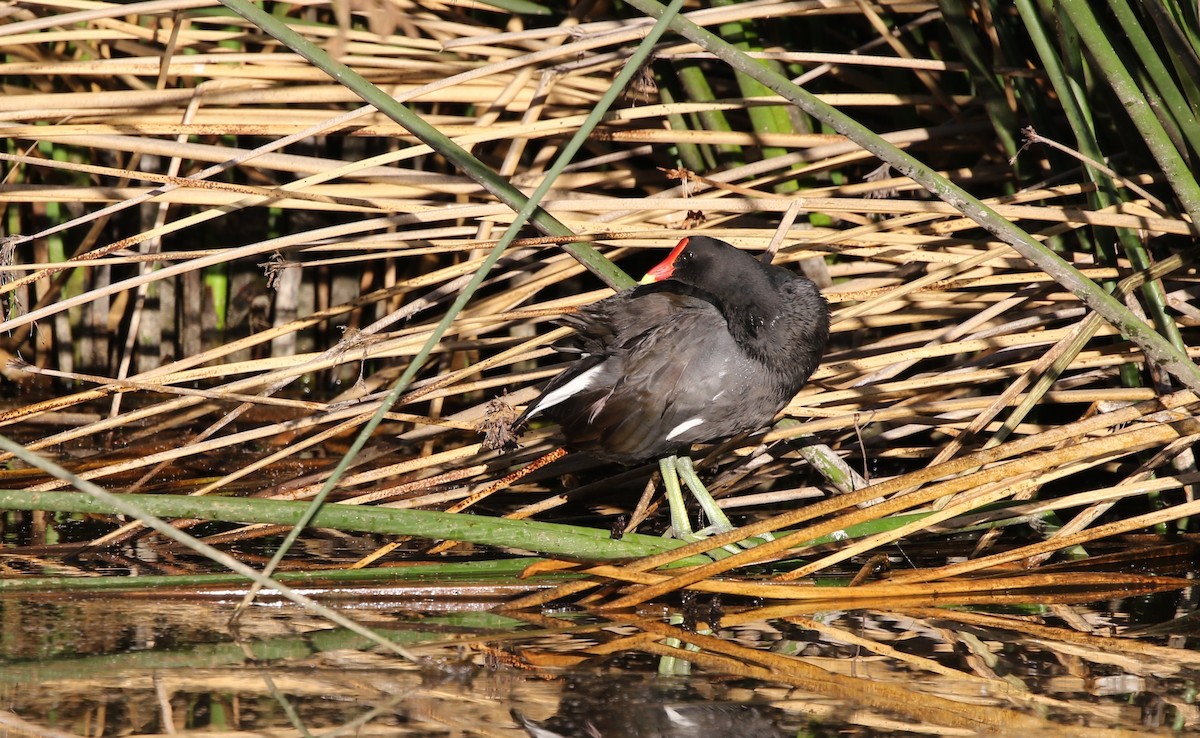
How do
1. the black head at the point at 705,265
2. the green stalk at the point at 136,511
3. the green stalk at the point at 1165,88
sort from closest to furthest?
1. the green stalk at the point at 136,511
2. the green stalk at the point at 1165,88
3. the black head at the point at 705,265

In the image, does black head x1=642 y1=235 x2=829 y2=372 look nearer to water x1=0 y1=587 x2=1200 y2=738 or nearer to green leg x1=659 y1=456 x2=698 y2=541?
green leg x1=659 y1=456 x2=698 y2=541

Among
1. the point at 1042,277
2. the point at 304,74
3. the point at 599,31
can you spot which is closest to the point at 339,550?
the point at 304,74

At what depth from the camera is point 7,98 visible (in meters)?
2.89

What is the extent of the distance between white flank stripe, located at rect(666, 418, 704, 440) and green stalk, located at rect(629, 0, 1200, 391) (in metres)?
0.75

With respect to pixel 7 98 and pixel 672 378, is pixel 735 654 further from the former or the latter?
pixel 7 98

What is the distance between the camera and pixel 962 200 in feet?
6.28

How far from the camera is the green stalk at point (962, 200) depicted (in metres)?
1.78

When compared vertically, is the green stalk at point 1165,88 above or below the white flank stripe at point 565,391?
above

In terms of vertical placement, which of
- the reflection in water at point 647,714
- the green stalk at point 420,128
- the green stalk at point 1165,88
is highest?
the green stalk at point 1165,88

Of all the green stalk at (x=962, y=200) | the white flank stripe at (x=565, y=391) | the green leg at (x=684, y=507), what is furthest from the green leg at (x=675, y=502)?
the green stalk at (x=962, y=200)

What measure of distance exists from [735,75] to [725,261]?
3.58 ft

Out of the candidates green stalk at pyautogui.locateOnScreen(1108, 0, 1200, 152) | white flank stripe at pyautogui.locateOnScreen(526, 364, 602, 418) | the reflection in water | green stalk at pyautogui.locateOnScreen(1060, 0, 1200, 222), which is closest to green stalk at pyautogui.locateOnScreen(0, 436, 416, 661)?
the reflection in water

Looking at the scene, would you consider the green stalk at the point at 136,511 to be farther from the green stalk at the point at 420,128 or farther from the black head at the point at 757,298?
the black head at the point at 757,298

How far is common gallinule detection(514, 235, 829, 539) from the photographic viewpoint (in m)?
2.42
